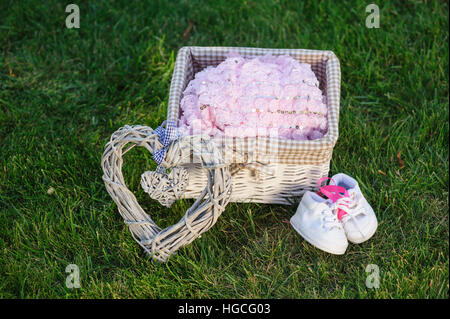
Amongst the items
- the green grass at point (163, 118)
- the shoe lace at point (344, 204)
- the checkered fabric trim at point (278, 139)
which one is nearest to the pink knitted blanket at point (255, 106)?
the checkered fabric trim at point (278, 139)

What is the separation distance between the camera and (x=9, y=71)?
2.87 meters

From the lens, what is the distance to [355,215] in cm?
203

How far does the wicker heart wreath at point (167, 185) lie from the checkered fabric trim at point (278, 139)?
→ 89 mm

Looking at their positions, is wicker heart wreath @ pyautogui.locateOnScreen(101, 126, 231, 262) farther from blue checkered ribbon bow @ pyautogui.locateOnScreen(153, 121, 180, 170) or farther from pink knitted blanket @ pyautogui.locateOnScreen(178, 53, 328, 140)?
pink knitted blanket @ pyautogui.locateOnScreen(178, 53, 328, 140)

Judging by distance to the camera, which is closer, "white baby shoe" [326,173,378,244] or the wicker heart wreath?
the wicker heart wreath

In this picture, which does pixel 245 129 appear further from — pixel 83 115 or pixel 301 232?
pixel 83 115

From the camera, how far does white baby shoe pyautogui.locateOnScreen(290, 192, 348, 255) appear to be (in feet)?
6.46

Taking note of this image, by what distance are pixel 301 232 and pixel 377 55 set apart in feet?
4.12

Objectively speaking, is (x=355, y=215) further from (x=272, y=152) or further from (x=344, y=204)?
(x=272, y=152)

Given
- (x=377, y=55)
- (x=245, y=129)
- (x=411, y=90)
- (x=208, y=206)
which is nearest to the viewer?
(x=208, y=206)

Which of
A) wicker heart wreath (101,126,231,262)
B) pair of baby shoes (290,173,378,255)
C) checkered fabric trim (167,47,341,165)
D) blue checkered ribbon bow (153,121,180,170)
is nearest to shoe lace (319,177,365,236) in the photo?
pair of baby shoes (290,173,378,255)

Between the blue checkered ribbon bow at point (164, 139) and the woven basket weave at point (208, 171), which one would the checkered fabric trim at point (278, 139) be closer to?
the woven basket weave at point (208, 171)
